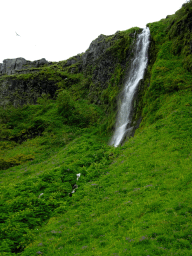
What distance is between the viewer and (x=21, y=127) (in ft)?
159

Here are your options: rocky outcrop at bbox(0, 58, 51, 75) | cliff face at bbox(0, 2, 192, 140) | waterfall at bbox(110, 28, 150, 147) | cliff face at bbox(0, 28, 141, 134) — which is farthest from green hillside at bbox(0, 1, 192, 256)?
rocky outcrop at bbox(0, 58, 51, 75)

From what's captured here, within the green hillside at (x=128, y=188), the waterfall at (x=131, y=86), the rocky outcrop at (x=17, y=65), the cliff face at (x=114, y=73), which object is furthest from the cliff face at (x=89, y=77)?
the rocky outcrop at (x=17, y=65)

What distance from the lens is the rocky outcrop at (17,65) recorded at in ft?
307

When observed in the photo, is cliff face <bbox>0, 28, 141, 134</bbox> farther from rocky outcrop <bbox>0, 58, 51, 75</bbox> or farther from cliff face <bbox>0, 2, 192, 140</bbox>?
rocky outcrop <bbox>0, 58, 51, 75</bbox>

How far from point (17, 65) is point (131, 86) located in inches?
3424

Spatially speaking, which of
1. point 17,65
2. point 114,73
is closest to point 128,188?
point 114,73

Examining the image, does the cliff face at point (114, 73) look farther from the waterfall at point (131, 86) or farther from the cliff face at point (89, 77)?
the waterfall at point (131, 86)

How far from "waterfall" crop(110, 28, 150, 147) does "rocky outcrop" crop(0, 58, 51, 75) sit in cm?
6552

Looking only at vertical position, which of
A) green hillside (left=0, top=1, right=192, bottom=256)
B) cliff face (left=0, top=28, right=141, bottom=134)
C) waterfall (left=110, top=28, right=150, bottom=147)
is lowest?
green hillside (left=0, top=1, right=192, bottom=256)

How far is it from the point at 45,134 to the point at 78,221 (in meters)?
31.2

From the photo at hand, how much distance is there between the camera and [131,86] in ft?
98.8

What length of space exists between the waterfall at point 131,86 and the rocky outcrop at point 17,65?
2580 inches

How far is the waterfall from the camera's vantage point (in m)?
26.0

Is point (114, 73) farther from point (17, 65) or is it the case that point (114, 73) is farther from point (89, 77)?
point (17, 65)
